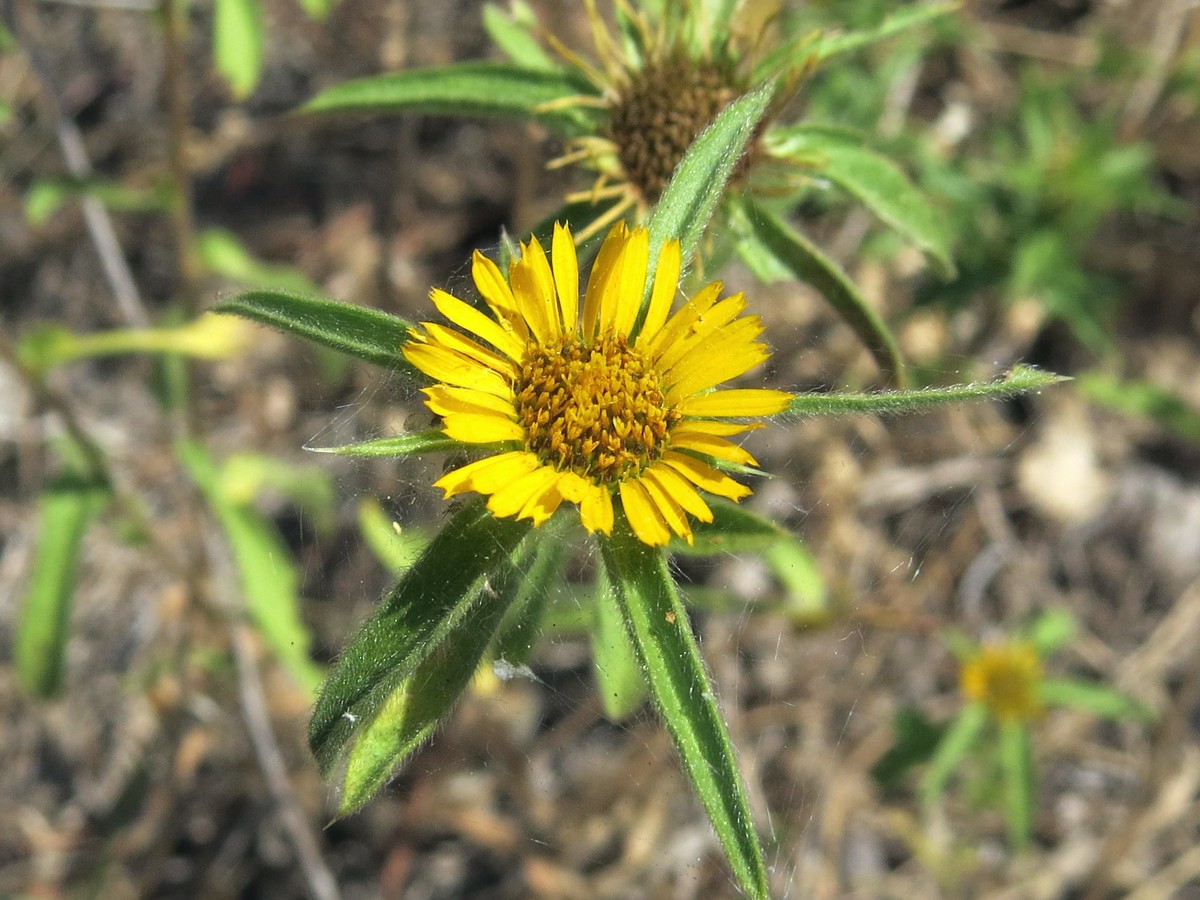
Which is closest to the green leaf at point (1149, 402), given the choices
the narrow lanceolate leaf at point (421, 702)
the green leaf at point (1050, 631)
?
the green leaf at point (1050, 631)

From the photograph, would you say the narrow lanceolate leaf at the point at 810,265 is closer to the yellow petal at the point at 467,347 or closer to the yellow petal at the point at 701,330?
the yellow petal at the point at 701,330

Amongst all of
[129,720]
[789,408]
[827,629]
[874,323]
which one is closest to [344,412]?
[789,408]

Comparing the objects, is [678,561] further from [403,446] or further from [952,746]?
[403,446]

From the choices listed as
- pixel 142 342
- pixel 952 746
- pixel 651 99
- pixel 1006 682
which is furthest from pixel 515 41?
pixel 1006 682

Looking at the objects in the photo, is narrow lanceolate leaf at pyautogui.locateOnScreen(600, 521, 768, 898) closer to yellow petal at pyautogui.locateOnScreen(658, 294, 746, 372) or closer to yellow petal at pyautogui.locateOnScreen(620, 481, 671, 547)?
yellow petal at pyautogui.locateOnScreen(620, 481, 671, 547)

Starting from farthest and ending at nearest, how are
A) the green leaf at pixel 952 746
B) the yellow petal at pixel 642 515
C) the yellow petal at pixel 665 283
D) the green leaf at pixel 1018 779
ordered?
the green leaf at pixel 952 746
the green leaf at pixel 1018 779
the yellow petal at pixel 665 283
the yellow petal at pixel 642 515

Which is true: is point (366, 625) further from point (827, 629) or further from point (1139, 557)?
point (1139, 557)
